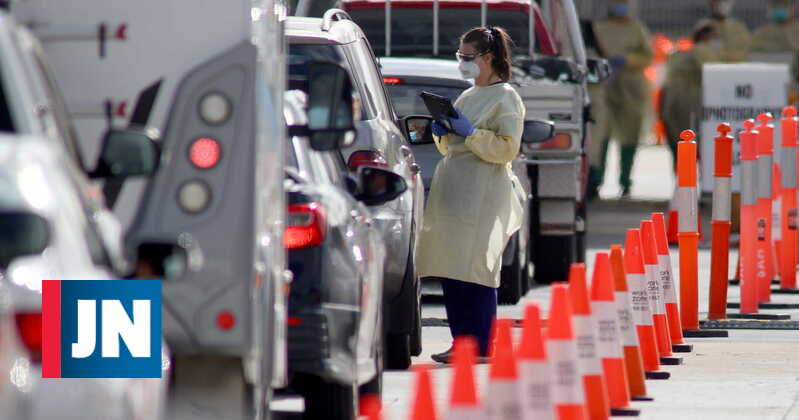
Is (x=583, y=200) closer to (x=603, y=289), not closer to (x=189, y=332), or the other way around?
(x=603, y=289)

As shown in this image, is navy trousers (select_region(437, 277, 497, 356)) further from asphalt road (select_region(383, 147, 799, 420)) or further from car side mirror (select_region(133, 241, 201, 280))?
car side mirror (select_region(133, 241, 201, 280))

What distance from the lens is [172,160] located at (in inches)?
252

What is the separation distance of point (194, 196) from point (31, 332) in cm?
204

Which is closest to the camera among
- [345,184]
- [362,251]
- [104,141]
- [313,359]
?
[104,141]

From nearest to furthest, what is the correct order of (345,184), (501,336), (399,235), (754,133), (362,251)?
(501,336), (362,251), (345,184), (399,235), (754,133)

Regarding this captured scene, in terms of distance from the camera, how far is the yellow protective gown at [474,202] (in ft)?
34.2

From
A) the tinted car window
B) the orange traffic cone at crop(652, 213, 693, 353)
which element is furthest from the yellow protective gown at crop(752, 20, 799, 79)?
the tinted car window

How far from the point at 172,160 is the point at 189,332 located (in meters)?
0.52

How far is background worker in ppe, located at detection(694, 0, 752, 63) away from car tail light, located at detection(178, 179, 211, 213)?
17.5 metres

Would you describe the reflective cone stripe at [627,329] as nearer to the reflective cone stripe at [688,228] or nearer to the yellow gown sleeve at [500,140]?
the yellow gown sleeve at [500,140]

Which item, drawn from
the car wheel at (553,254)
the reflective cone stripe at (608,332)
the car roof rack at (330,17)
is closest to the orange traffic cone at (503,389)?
the reflective cone stripe at (608,332)

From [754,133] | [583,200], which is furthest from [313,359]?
[583,200]

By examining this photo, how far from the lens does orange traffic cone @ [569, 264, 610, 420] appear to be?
24.5ft

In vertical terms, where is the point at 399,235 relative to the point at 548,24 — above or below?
below
